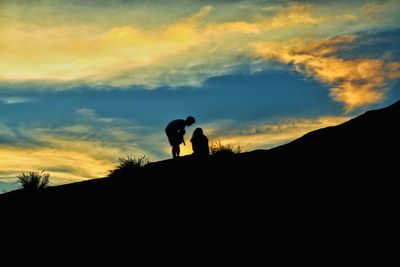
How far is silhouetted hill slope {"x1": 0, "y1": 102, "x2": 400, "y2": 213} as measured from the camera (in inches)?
419

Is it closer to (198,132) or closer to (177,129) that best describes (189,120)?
(177,129)

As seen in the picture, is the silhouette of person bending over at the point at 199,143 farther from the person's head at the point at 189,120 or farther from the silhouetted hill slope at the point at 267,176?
the person's head at the point at 189,120

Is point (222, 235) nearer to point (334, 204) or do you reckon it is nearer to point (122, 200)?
point (334, 204)

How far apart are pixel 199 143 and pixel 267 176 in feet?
11.7

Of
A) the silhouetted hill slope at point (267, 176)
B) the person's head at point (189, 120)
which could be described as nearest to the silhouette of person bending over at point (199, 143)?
the silhouetted hill slope at point (267, 176)

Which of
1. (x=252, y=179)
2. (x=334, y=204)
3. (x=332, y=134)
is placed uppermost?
(x=332, y=134)

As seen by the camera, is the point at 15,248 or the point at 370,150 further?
the point at 15,248

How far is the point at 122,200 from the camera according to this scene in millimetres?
13219

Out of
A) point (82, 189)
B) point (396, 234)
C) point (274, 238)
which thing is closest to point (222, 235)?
point (274, 238)

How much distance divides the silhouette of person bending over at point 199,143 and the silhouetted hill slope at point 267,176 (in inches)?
14.6

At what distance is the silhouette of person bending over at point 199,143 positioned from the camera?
595 inches

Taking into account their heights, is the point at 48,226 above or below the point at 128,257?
above

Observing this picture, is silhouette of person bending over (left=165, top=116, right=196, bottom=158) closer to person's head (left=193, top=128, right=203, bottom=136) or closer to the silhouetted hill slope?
person's head (left=193, top=128, right=203, bottom=136)

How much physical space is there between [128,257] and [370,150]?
18.1 feet
